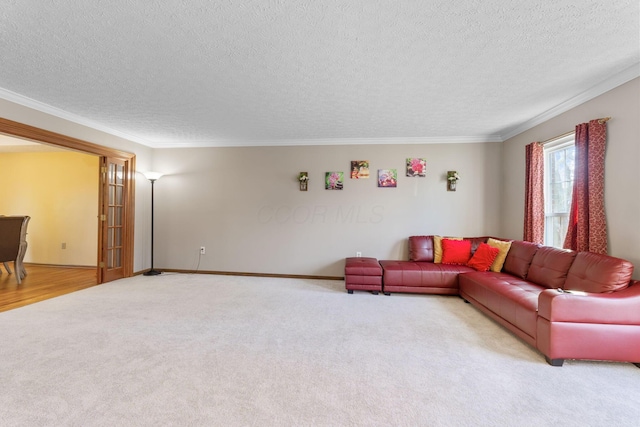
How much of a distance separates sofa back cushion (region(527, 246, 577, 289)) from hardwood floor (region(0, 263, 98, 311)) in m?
6.28

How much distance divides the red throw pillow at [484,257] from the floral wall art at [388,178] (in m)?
1.73

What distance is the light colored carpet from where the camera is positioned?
1.59m

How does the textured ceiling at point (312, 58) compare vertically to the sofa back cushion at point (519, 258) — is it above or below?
above

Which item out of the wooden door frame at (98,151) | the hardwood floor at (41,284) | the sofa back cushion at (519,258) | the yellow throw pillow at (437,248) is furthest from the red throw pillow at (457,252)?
the hardwood floor at (41,284)

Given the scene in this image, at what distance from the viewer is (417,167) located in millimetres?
4879

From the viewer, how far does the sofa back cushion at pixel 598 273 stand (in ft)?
7.51

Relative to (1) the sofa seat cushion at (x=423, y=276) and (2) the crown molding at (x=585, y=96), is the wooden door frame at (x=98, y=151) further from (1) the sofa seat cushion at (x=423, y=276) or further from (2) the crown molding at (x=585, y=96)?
(2) the crown molding at (x=585, y=96)

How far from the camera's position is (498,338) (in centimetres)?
263

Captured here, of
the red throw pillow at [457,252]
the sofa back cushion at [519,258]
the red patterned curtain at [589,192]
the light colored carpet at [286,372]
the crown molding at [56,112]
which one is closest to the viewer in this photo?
the light colored carpet at [286,372]

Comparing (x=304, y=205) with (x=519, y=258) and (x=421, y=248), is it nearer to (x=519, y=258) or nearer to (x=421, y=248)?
(x=421, y=248)

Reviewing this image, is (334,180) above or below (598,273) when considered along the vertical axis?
above

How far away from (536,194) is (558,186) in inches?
9.9

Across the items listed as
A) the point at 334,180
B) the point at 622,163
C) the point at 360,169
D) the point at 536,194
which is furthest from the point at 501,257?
the point at 334,180

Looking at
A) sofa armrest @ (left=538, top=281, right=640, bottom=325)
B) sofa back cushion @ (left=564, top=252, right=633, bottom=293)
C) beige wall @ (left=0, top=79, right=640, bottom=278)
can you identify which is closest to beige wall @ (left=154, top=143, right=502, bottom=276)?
beige wall @ (left=0, top=79, right=640, bottom=278)
